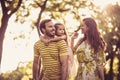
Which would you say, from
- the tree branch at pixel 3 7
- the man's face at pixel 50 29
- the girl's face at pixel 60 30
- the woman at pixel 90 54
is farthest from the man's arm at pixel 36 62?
the tree branch at pixel 3 7

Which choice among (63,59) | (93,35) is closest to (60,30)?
(93,35)

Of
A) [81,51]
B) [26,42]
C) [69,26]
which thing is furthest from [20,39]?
[81,51]

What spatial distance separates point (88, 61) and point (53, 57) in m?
0.71

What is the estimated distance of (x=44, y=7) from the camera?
94.4 ft

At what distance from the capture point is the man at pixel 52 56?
7.44 meters

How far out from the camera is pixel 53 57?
7551 mm

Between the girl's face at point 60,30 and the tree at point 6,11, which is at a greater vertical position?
the tree at point 6,11

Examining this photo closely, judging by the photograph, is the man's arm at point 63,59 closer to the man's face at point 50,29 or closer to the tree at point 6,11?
the man's face at point 50,29

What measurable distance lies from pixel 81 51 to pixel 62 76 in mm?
663

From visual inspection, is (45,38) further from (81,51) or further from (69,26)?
(69,26)

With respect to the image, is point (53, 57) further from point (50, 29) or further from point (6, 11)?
point (6, 11)

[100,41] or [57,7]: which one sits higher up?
[57,7]

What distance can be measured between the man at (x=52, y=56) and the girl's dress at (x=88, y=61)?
1.48ft

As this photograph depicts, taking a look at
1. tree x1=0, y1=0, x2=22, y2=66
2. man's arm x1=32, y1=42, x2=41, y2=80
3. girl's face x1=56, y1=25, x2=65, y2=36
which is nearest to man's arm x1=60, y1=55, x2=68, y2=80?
man's arm x1=32, y1=42, x2=41, y2=80
